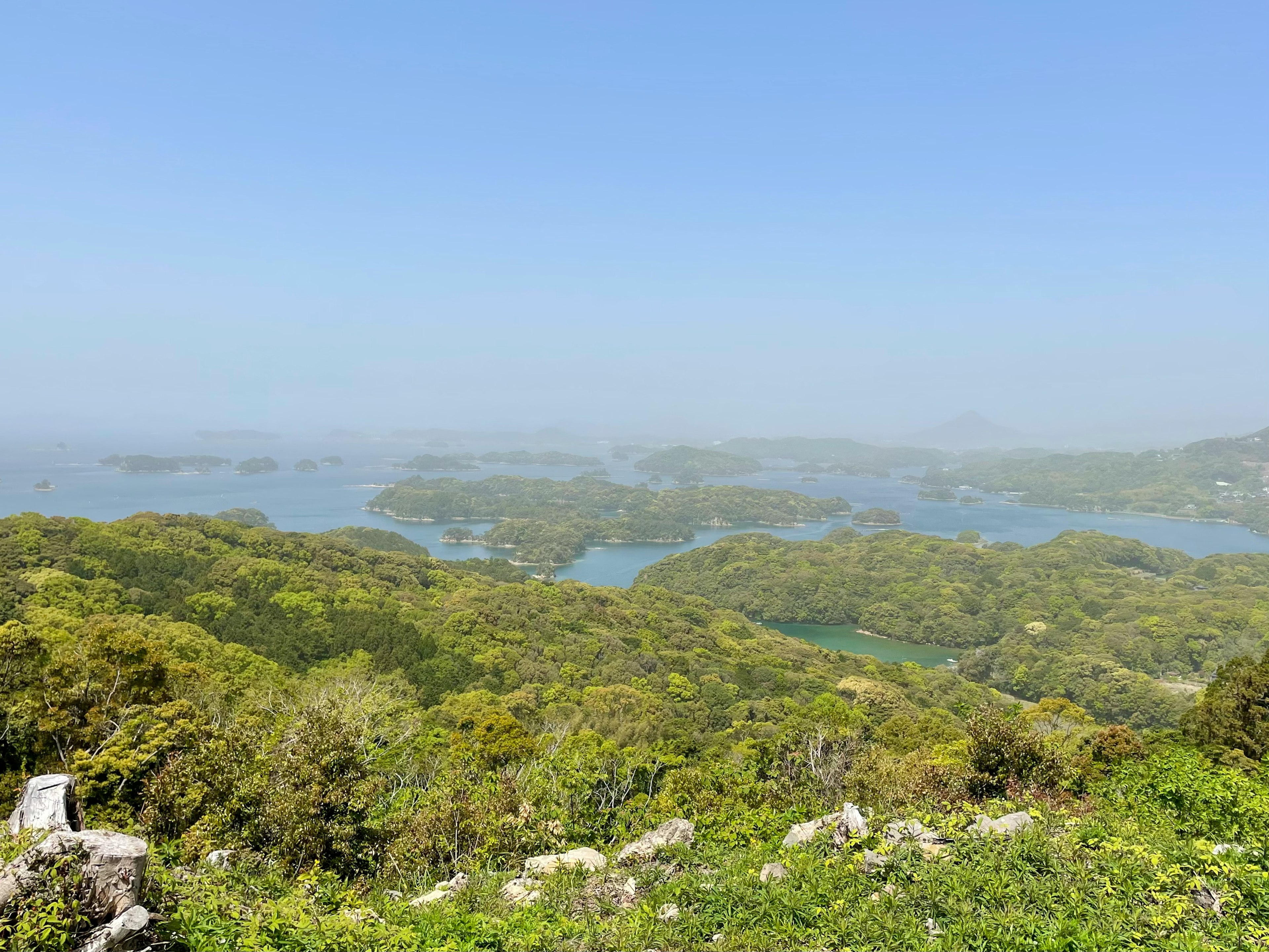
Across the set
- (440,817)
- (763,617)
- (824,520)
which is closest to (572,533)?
(763,617)

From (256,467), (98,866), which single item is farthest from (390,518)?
(98,866)

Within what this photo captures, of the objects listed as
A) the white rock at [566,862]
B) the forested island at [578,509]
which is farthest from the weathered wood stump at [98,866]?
the forested island at [578,509]

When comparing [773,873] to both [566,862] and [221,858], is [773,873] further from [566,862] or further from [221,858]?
[221,858]

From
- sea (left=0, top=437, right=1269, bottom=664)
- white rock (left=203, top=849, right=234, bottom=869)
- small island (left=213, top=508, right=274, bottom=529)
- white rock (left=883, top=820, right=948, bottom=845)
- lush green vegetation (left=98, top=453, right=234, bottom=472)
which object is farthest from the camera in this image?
lush green vegetation (left=98, top=453, right=234, bottom=472)

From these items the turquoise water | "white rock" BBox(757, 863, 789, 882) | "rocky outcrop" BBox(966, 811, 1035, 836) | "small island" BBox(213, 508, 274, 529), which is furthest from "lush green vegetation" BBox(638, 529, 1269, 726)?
"small island" BBox(213, 508, 274, 529)

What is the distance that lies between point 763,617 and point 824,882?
238ft

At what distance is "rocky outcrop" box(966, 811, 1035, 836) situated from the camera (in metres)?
6.73

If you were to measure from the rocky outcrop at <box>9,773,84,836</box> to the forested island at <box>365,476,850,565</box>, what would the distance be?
9196 cm

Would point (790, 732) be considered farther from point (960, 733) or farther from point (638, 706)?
point (638, 706)

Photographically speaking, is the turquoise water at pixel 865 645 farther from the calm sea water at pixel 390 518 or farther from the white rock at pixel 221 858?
the white rock at pixel 221 858

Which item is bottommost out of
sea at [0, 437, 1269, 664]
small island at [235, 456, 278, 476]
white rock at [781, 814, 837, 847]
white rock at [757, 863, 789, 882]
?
sea at [0, 437, 1269, 664]

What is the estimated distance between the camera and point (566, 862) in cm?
828

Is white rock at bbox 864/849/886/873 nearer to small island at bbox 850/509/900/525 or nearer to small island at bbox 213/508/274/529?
small island at bbox 213/508/274/529

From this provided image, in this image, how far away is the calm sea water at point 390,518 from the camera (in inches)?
4023
